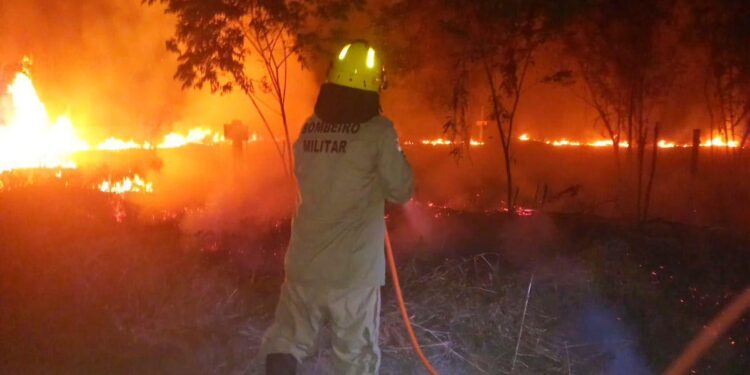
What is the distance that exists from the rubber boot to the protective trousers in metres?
0.03

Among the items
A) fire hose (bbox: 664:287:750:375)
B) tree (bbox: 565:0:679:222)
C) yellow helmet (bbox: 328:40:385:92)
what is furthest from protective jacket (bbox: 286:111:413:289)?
tree (bbox: 565:0:679:222)

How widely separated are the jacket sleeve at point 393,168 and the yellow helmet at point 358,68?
0.77ft

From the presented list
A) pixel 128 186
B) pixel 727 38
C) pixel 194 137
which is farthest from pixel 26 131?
pixel 727 38

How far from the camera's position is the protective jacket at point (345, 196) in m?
2.72

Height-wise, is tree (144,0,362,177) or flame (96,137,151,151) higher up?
tree (144,0,362,177)

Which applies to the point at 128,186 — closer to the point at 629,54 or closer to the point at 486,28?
the point at 486,28

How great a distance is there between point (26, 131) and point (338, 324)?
15.5 m

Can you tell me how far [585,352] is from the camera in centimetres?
434

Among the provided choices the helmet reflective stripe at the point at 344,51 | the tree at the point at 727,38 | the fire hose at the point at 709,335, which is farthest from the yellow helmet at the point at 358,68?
the tree at the point at 727,38

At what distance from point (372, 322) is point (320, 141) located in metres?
0.90

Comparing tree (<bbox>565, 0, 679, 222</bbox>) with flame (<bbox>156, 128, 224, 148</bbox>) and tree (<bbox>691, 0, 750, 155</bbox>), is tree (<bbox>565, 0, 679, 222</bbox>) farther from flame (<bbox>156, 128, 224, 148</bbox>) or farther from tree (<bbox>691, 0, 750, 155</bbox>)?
flame (<bbox>156, 128, 224, 148</bbox>)

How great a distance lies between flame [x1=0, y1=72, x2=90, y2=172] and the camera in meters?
14.5

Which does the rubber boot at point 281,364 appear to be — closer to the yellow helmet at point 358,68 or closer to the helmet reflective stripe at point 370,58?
the yellow helmet at point 358,68

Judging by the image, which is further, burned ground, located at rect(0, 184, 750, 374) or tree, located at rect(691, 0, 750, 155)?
tree, located at rect(691, 0, 750, 155)
